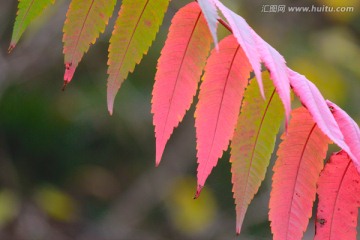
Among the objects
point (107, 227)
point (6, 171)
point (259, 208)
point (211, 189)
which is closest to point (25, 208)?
point (6, 171)

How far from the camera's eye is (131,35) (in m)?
0.63

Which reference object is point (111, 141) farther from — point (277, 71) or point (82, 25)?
point (277, 71)

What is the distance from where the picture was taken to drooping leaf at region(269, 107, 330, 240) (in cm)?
58

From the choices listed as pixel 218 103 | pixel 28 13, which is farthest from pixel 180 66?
pixel 28 13

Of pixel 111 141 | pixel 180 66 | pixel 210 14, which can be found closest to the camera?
pixel 210 14

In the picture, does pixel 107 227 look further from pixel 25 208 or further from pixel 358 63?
pixel 358 63

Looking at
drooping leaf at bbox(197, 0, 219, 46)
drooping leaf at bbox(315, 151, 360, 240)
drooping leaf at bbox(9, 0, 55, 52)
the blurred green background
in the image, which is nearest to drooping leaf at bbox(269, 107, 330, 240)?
drooping leaf at bbox(315, 151, 360, 240)

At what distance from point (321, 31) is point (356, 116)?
0.56 metres

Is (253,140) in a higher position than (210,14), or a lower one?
lower

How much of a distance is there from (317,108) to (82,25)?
24 centimetres

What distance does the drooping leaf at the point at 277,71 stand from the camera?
48 cm

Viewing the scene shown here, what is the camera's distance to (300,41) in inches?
128

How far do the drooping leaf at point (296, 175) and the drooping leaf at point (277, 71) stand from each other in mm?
71

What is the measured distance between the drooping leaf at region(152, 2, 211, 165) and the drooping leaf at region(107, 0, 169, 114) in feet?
0.07
